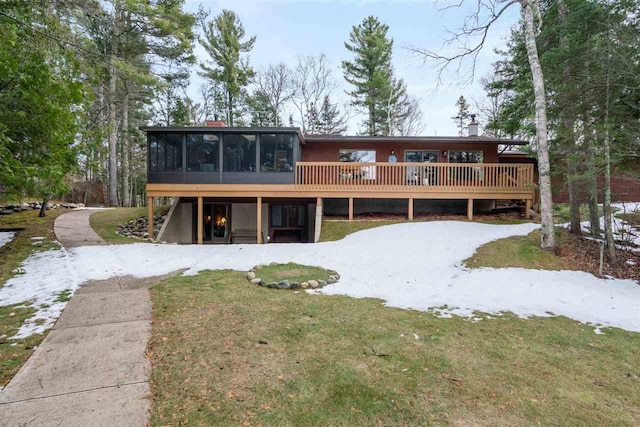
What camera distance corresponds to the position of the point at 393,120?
24.9 meters

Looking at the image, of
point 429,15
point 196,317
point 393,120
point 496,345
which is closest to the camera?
point 496,345

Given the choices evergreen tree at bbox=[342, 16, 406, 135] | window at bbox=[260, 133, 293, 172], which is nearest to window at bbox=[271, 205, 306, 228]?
window at bbox=[260, 133, 293, 172]

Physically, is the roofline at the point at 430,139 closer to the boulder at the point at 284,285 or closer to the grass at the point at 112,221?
the boulder at the point at 284,285

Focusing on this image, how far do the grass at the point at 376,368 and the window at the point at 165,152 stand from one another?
8760 millimetres

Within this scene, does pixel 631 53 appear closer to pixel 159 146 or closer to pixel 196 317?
pixel 196 317

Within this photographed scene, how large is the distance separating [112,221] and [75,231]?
207 centimetres

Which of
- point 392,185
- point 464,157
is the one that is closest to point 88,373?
point 392,185

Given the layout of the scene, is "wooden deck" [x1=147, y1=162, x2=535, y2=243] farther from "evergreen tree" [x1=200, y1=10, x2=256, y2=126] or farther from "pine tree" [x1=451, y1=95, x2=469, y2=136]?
"pine tree" [x1=451, y1=95, x2=469, y2=136]

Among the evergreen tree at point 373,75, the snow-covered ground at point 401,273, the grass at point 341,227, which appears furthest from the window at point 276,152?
the evergreen tree at point 373,75

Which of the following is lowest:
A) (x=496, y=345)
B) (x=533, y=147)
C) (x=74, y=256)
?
(x=496, y=345)

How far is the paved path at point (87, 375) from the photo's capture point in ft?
7.80

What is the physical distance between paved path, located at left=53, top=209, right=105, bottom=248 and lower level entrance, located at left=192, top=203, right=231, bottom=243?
13.7ft

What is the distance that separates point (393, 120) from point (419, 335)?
2320 centimetres

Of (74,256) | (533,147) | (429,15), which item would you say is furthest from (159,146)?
(533,147)
